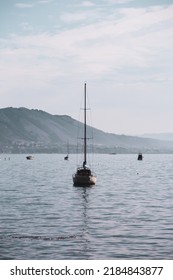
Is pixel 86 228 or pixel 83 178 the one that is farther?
pixel 83 178

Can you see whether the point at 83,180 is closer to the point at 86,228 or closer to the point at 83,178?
the point at 83,178

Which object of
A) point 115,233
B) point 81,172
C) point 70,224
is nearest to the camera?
point 115,233

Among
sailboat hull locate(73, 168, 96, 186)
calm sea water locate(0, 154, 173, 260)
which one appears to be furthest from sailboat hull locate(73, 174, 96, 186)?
calm sea water locate(0, 154, 173, 260)

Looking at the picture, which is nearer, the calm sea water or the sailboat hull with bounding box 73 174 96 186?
the calm sea water

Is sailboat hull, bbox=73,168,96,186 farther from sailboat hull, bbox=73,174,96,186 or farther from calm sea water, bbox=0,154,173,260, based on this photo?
calm sea water, bbox=0,154,173,260

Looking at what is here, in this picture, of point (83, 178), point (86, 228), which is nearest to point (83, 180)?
point (83, 178)

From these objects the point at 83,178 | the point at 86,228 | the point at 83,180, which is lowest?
the point at 86,228

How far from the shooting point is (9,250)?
34.0m

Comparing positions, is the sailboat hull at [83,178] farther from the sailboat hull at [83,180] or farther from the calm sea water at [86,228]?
the calm sea water at [86,228]

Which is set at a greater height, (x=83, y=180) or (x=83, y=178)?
(x=83, y=178)

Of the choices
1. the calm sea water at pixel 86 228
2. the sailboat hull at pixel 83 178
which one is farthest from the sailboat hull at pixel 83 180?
the calm sea water at pixel 86 228
